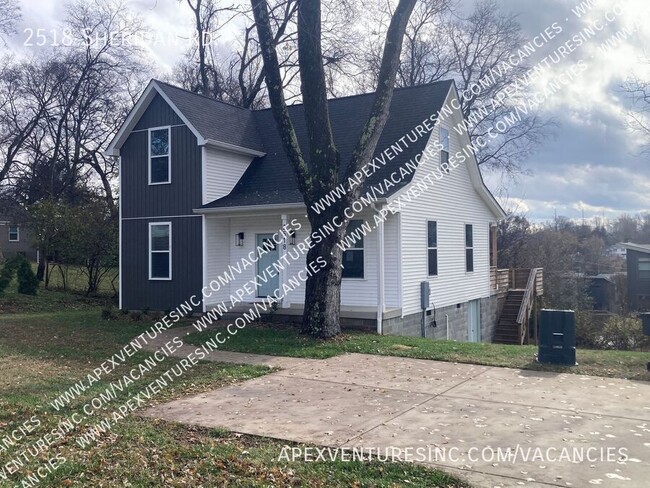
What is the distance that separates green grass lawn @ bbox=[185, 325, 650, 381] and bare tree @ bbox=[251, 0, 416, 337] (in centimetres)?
69

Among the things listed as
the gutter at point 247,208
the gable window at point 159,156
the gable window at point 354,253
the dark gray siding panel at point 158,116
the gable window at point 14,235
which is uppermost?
the dark gray siding panel at point 158,116

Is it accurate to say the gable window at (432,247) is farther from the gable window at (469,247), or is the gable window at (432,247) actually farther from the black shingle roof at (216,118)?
the black shingle roof at (216,118)

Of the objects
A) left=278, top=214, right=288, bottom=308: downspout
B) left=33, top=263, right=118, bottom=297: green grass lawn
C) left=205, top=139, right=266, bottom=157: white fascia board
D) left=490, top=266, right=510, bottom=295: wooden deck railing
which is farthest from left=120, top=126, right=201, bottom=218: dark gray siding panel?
left=490, top=266, right=510, bottom=295: wooden deck railing

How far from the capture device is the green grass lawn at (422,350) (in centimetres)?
933

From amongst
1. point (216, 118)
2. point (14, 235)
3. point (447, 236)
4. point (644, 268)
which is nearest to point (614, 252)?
point (644, 268)

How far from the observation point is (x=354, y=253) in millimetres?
15500

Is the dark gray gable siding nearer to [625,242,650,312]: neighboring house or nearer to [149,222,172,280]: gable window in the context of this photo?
[149,222,172,280]: gable window

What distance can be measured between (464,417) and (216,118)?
45.5ft

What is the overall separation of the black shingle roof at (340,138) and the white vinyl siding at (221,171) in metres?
0.20

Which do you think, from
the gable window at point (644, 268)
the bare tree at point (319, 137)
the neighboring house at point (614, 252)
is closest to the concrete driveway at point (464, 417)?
the bare tree at point (319, 137)

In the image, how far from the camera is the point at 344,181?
12062 millimetres

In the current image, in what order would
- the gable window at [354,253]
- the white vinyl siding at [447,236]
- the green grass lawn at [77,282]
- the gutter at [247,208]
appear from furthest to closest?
1. the green grass lawn at [77,282]
2. the white vinyl siding at [447,236]
3. the gable window at [354,253]
4. the gutter at [247,208]

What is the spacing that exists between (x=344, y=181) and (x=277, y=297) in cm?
523

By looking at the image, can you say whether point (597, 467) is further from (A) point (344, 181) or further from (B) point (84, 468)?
(A) point (344, 181)
